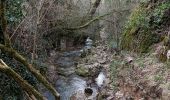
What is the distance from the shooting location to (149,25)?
14.8 m

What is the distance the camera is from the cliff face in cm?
1392

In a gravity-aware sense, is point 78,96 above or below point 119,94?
below

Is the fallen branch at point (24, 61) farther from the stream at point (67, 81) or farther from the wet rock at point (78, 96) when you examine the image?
the wet rock at point (78, 96)

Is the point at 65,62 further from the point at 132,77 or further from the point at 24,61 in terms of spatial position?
the point at 24,61

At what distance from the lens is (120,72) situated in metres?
14.7

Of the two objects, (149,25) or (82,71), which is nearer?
(149,25)

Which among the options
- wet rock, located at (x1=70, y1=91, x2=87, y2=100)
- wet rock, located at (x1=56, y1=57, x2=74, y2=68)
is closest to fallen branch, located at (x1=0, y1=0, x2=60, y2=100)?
wet rock, located at (x1=70, y1=91, x2=87, y2=100)

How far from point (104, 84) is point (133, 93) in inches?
139

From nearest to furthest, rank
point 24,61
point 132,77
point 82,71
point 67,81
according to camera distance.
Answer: point 24,61, point 132,77, point 67,81, point 82,71

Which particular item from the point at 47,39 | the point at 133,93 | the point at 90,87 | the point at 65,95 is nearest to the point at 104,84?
the point at 90,87

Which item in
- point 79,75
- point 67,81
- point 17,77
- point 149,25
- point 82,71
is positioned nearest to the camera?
point 17,77

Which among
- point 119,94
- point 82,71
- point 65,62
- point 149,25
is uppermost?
point 149,25

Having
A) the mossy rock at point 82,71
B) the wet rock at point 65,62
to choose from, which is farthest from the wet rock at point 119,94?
the wet rock at point 65,62

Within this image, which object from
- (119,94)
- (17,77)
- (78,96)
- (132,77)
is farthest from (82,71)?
(17,77)
